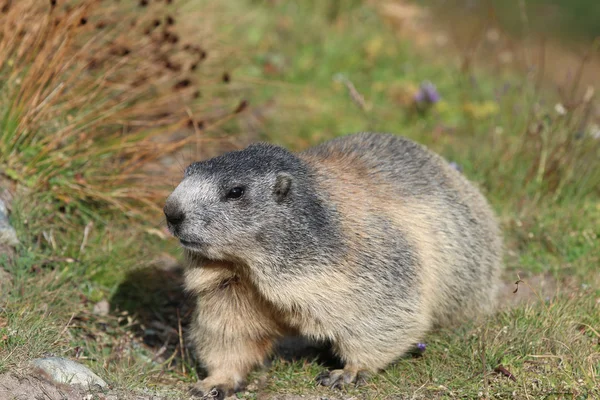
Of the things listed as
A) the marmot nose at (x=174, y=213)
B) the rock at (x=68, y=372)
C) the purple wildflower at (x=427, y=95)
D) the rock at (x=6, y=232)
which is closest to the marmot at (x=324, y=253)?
the marmot nose at (x=174, y=213)

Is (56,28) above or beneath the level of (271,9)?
above

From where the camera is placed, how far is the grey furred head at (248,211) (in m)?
4.27

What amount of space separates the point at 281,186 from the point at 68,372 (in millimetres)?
1615

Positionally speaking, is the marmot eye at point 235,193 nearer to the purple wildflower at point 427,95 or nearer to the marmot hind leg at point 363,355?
the marmot hind leg at point 363,355

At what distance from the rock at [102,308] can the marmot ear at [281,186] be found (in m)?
1.95

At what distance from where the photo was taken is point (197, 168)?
4.49m

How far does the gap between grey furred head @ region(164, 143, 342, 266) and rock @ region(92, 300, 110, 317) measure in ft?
4.67

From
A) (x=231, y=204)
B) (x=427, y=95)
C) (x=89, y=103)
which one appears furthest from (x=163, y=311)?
(x=427, y=95)

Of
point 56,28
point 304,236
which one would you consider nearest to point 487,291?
point 304,236

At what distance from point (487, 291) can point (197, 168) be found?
2.33m

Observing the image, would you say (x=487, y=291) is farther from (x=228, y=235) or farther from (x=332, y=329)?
(x=228, y=235)

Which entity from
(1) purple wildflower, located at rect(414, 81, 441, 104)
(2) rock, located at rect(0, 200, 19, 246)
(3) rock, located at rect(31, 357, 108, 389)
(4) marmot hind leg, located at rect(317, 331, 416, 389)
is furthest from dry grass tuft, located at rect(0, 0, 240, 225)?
(1) purple wildflower, located at rect(414, 81, 441, 104)

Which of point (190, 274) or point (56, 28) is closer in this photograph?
point (190, 274)

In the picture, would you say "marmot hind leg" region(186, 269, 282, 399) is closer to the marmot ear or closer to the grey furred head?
the grey furred head
